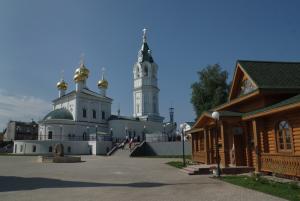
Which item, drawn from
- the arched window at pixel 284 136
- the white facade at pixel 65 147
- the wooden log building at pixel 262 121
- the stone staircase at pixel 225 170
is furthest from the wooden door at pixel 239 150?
the white facade at pixel 65 147

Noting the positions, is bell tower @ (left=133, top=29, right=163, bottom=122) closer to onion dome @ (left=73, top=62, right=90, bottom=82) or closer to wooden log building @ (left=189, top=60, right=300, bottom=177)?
onion dome @ (left=73, top=62, right=90, bottom=82)

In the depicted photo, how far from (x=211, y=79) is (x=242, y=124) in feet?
86.9

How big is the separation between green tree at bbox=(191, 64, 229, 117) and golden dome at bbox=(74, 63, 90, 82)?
2816 cm

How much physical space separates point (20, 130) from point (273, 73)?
8599 cm

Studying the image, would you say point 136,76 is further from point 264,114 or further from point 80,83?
point 264,114

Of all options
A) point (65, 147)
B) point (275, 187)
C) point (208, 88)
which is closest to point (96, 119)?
point (65, 147)

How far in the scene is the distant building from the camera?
89250mm

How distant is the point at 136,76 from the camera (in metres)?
71.2

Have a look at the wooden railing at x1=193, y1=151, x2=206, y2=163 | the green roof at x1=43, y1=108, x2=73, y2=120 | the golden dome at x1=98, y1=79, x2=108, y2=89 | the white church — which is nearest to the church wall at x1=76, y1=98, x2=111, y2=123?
the white church

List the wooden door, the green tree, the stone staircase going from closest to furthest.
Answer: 1. the stone staircase
2. the wooden door
3. the green tree

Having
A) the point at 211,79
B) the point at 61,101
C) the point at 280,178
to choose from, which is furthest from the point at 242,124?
the point at 61,101

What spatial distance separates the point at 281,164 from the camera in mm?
13266

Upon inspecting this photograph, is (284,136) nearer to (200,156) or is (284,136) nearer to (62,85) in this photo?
(200,156)

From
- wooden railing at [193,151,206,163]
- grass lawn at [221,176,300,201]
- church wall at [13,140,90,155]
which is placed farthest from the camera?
church wall at [13,140,90,155]
